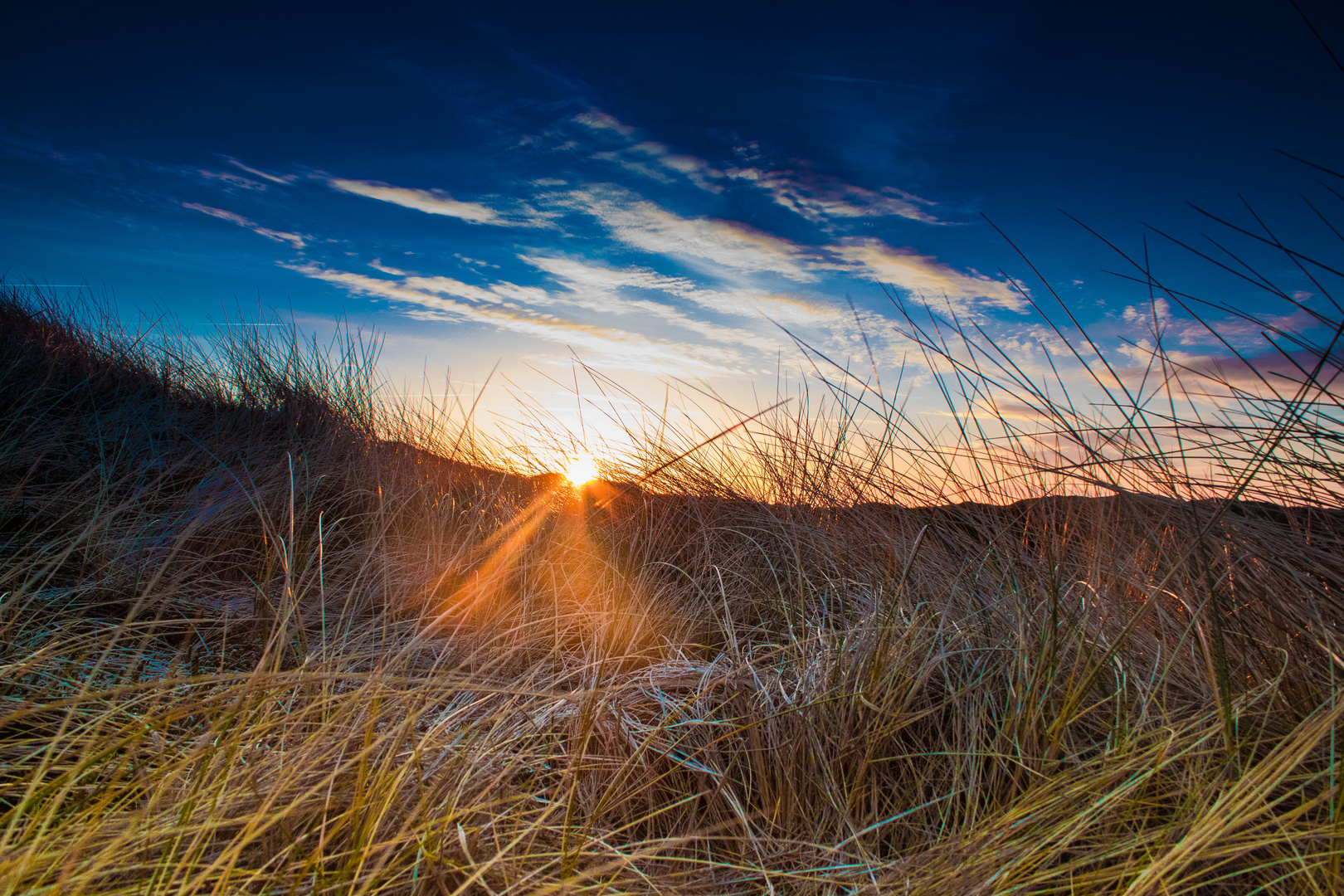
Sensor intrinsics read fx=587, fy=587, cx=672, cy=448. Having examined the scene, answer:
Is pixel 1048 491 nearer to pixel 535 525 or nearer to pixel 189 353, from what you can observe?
pixel 535 525

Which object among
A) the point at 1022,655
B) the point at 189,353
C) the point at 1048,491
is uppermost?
the point at 189,353

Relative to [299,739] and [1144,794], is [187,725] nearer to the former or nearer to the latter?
[299,739]

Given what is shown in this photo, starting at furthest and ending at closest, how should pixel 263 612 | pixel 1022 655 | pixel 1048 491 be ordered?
pixel 1048 491, pixel 263 612, pixel 1022 655

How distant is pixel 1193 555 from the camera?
1.42 m

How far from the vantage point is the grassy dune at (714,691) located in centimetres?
89

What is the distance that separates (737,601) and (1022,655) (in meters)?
0.95

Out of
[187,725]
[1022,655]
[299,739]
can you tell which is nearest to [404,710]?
[299,739]

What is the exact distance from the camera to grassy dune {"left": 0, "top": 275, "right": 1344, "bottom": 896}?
2.93ft

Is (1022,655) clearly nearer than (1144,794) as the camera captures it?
No

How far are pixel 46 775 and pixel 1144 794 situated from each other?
2094mm

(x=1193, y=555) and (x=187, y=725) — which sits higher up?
(x=1193, y=555)

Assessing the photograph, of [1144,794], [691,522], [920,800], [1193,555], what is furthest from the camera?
[691,522]

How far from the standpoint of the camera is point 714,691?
4.96 ft

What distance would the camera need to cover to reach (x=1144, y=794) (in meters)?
1.01
